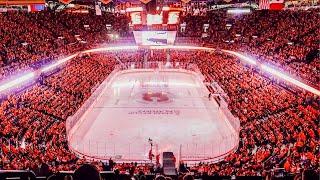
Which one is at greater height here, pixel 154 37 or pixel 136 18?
pixel 136 18

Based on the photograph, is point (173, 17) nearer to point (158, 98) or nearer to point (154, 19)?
point (154, 19)

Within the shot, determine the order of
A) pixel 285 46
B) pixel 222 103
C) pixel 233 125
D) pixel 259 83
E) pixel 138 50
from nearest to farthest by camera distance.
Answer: pixel 233 125 → pixel 222 103 → pixel 259 83 → pixel 285 46 → pixel 138 50

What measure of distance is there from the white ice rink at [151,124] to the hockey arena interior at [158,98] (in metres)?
0.10

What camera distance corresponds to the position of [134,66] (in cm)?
4394

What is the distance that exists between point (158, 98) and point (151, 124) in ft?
25.2

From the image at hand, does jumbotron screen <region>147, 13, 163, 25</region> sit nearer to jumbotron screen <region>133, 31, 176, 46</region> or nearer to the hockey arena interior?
the hockey arena interior

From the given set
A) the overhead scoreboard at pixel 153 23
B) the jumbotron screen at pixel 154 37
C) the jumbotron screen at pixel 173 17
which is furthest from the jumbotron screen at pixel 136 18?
the jumbotron screen at pixel 173 17

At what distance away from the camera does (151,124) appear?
23.5 m

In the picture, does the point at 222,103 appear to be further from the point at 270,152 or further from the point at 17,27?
the point at 17,27

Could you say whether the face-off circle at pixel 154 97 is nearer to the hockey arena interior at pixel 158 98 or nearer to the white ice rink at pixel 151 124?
the white ice rink at pixel 151 124

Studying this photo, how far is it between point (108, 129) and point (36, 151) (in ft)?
23.5

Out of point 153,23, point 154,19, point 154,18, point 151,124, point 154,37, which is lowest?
point 151,124

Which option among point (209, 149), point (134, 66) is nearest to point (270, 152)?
point (209, 149)

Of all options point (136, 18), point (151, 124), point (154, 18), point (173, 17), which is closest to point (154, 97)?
point (151, 124)
